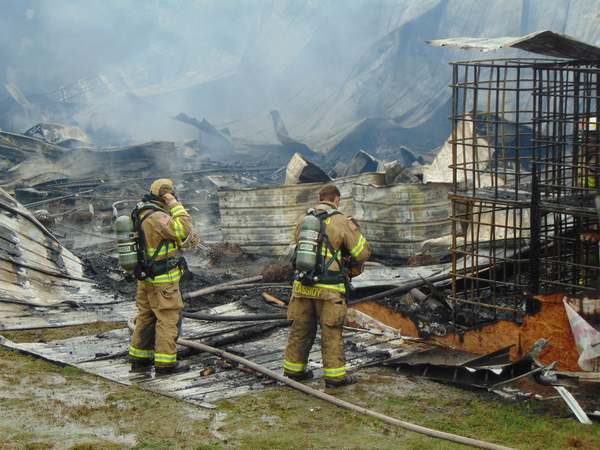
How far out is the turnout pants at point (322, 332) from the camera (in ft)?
23.6

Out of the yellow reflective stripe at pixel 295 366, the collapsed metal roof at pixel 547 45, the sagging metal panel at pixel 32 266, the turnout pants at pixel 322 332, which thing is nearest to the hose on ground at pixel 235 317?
the turnout pants at pixel 322 332

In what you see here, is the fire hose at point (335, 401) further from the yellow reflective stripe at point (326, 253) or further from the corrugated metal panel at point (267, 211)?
the corrugated metal panel at point (267, 211)

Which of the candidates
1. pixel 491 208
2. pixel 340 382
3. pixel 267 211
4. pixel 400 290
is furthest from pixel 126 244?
pixel 267 211

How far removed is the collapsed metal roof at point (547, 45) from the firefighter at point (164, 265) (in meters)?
2.97

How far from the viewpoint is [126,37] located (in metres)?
43.9

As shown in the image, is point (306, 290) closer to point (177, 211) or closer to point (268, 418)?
point (268, 418)

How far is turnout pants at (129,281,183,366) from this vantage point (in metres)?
7.68

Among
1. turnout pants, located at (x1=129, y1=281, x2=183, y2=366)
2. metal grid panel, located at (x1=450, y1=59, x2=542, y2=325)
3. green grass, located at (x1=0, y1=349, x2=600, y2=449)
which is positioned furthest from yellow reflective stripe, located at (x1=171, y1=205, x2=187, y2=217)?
metal grid panel, located at (x1=450, y1=59, x2=542, y2=325)

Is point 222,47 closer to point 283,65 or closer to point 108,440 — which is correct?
point 283,65

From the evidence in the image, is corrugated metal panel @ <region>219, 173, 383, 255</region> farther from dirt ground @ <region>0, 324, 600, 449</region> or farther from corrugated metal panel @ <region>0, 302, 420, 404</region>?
dirt ground @ <region>0, 324, 600, 449</region>

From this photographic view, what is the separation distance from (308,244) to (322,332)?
826 mm

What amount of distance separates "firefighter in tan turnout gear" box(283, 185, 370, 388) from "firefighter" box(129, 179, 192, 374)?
1.18 meters

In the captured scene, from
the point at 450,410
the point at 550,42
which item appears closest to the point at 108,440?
the point at 450,410

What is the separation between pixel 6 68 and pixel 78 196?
2325cm
